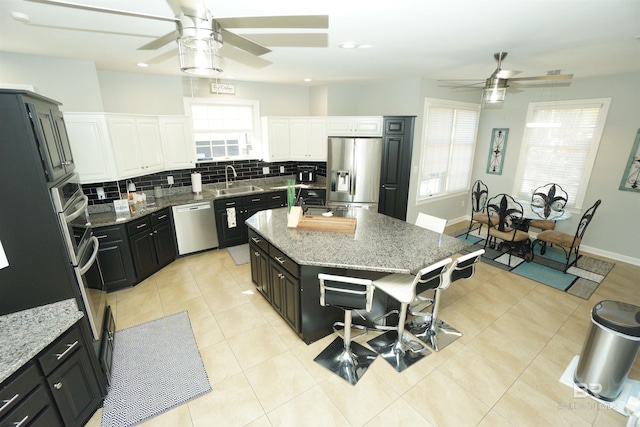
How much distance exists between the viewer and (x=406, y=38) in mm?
2566

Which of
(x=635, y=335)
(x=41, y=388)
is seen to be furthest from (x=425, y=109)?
(x=41, y=388)

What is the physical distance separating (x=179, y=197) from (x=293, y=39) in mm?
3076

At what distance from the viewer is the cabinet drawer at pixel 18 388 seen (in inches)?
57.1

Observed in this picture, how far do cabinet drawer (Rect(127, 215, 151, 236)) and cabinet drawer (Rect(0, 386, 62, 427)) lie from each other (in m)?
2.17

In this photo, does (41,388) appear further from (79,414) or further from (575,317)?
(575,317)

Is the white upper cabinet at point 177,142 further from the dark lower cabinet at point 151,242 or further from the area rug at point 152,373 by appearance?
the area rug at point 152,373

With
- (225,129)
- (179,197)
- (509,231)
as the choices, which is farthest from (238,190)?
(509,231)

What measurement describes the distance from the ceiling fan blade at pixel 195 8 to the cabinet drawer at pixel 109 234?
299 centimetres

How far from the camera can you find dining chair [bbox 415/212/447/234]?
312cm

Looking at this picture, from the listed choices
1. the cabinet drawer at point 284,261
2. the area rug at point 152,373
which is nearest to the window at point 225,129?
the cabinet drawer at point 284,261

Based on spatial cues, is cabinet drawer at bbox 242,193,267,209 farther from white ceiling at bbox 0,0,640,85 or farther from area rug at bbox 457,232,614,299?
area rug at bbox 457,232,614,299

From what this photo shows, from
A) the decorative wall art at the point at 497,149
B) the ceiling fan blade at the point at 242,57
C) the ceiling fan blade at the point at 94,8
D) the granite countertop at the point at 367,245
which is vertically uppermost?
the ceiling fan blade at the point at 242,57

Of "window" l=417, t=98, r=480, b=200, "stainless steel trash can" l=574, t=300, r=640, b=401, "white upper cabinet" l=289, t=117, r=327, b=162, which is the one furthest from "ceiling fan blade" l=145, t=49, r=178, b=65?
"stainless steel trash can" l=574, t=300, r=640, b=401

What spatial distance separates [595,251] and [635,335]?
3.60m
